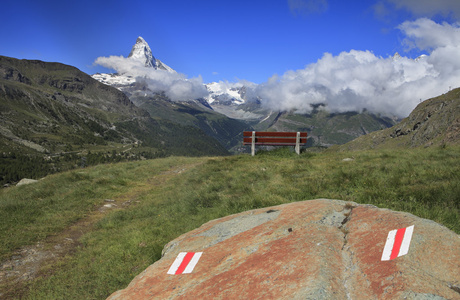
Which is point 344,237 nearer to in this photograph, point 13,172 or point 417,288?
point 417,288

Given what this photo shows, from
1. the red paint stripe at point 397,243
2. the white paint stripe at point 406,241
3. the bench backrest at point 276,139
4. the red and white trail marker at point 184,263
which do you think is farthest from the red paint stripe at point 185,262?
the bench backrest at point 276,139

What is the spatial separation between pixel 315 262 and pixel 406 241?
1638mm

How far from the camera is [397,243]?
4.51m

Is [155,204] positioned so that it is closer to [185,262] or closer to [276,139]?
[185,262]

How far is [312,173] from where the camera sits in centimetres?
1293

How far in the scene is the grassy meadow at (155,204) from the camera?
7.23m

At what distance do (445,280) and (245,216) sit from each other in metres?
4.89

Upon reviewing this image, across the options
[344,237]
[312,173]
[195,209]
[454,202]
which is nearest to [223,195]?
[195,209]

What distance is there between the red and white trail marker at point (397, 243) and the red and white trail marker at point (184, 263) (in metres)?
3.62

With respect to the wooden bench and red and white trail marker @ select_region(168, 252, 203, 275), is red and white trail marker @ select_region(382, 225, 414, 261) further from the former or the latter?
the wooden bench

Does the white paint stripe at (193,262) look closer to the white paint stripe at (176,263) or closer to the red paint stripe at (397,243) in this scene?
the white paint stripe at (176,263)

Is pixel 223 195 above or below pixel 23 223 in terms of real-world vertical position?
above

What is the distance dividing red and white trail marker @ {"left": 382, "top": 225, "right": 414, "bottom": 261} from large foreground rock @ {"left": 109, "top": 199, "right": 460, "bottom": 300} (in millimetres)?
83

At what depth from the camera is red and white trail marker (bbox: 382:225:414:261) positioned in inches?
168
